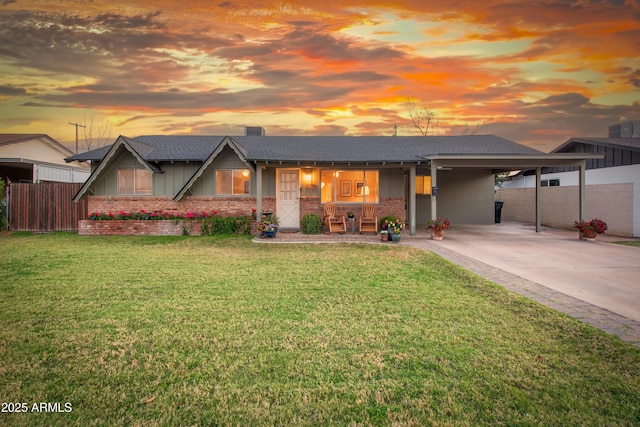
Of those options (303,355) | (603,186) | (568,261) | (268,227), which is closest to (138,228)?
(268,227)

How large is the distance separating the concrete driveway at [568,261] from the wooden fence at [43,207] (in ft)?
50.4

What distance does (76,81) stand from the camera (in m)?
17.0

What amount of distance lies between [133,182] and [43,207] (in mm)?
4132

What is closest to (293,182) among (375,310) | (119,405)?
(375,310)

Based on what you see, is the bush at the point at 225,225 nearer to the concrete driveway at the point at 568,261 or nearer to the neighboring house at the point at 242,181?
the neighboring house at the point at 242,181

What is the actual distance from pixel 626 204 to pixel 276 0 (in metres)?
14.9

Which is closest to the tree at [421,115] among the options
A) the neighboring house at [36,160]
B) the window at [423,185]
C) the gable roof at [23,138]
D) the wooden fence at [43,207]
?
the window at [423,185]

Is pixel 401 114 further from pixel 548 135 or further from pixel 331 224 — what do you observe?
pixel 331 224

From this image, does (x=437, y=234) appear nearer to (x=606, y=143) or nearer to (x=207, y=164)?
(x=606, y=143)

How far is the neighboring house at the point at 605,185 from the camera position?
12570mm

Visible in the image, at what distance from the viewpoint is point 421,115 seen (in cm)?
2927

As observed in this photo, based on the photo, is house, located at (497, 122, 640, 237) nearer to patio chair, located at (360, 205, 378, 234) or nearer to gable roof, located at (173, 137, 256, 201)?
patio chair, located at (360, 205, 378, 234)

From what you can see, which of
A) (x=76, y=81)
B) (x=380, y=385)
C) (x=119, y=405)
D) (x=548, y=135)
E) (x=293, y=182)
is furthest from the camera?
(x=548, y=135)

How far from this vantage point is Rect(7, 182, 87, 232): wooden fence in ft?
48.0
